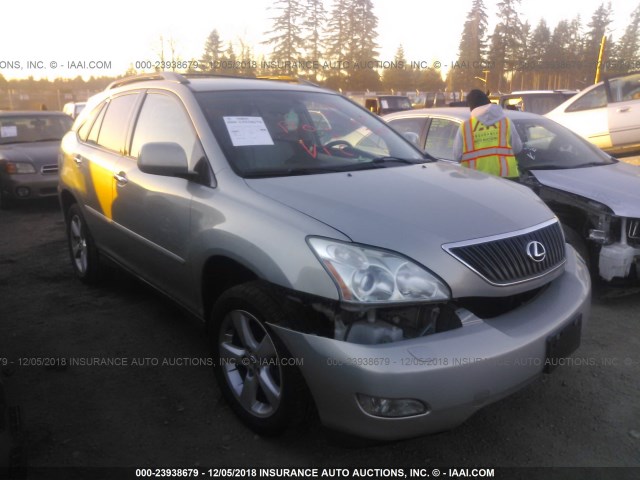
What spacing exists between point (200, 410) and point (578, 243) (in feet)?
10.2

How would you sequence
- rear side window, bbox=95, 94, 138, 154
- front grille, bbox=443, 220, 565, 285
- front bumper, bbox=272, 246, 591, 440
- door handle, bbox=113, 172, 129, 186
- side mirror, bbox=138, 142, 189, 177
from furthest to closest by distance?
1. rear side window, bbox=95, 94, 138, 154
2. door handle, bbox=113, 172, 129, 186
3. side mirror, bbox=138, 142, 189, 177
4. front grille, bbox=443, 220, 565, 285
5. front bumper, bbox=272, 246, 591, 440

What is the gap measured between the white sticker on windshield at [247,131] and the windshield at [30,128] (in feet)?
24.7

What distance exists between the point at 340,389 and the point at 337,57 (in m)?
42.7

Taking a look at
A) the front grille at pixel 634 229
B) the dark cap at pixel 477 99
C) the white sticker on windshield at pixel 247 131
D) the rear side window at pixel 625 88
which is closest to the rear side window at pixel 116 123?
the white sticker on windshield at pixel 247 131

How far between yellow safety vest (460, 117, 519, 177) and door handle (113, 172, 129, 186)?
2.91 m

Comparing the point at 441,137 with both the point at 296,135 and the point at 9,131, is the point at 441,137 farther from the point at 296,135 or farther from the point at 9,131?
the point at 9,131

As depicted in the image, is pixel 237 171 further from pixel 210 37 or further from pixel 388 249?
pixel 210 37

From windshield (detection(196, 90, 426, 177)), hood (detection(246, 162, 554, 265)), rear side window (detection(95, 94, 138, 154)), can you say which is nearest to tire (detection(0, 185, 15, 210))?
rear side window (detection(95, 94, 138, 154))

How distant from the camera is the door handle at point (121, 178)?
11.9 feet

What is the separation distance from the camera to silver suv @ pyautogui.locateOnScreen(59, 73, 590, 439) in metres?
2.08

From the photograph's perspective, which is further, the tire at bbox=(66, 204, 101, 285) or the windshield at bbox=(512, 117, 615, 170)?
the windshield at bbox=(512, 117, 615, 170)

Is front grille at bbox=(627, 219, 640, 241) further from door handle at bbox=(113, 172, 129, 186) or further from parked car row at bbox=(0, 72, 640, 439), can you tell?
door handle at bbox=(113, 172, 129, 186)

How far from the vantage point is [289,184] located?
2707mm

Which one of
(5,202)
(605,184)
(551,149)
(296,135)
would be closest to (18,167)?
(5,202)
